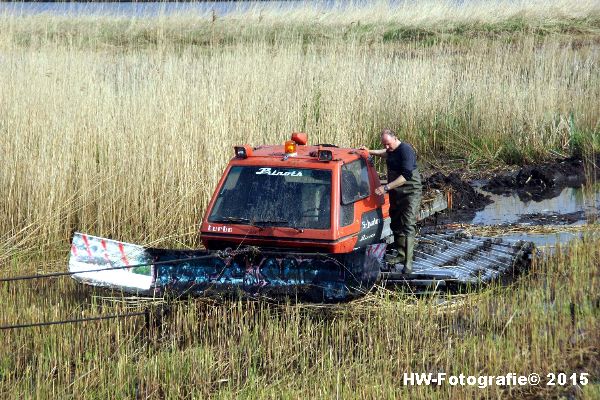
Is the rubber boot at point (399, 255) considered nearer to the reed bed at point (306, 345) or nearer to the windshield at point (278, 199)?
the reed bed at point (306, 345)

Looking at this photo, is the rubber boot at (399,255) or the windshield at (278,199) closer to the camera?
the windshield at (278,199)

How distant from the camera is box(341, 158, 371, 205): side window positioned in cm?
841

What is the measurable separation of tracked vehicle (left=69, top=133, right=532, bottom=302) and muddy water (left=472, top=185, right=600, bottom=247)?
334cm

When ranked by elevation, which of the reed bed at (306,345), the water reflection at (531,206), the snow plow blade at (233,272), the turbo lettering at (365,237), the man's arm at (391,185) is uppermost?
the man's arm at (391,185)

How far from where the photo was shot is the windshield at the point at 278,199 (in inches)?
324

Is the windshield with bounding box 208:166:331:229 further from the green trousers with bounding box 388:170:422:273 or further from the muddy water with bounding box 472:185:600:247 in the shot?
the muddy water with bounding box 472:185:600:247

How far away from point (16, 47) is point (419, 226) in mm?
6258

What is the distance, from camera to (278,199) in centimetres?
831

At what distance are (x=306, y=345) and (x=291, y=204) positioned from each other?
1.44 m

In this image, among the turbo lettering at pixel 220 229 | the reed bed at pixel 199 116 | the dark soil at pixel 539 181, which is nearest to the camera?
the turbo lettering at pixel 220 229

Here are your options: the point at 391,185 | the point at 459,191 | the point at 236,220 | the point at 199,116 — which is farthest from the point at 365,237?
the point at 459,191

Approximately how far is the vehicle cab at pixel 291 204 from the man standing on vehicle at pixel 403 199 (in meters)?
0.30

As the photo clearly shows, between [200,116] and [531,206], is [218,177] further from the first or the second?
[531,206]

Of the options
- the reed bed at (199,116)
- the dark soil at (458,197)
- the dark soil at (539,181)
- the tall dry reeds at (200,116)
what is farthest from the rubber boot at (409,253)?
the dark soil at (539,181)
